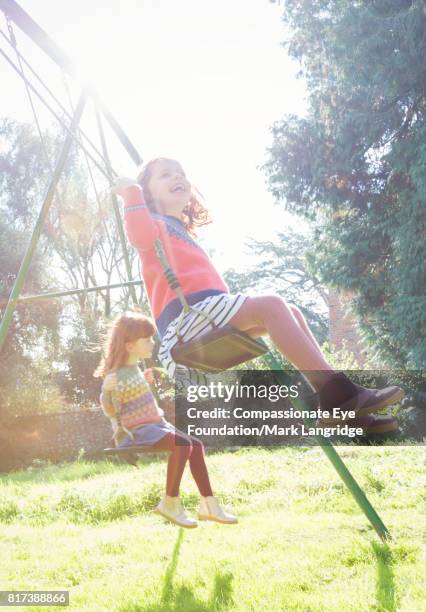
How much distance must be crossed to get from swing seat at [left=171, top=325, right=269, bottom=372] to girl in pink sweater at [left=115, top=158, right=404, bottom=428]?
0.28 ft

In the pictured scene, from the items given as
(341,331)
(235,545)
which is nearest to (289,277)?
(341,331)

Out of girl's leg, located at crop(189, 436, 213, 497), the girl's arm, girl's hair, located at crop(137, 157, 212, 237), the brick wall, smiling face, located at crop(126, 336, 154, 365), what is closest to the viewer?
the girl's arm

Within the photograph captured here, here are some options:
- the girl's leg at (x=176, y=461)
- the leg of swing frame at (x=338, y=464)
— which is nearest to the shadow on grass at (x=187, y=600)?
the girl's leg at (x=176, y=461)

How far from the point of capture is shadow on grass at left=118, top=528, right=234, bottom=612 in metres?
3.19

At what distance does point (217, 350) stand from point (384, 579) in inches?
71.7

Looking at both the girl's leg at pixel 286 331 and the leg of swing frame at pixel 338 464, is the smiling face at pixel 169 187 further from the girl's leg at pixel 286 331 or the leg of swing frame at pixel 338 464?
the leg of swing frame at pixel 338 464

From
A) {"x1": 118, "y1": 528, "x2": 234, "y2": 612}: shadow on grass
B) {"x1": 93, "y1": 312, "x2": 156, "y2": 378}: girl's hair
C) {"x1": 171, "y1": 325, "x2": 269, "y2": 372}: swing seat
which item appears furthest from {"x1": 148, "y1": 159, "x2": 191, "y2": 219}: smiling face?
{"x1": 118, "y1": 528, "x2": 234, "y2": 612}: shadow on grass

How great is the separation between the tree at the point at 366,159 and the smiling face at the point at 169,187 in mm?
9319

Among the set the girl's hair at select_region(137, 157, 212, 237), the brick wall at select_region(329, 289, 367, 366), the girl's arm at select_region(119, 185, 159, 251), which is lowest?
the girl's arm at select_region(119, 185, 159, 251)

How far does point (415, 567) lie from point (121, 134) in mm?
2860

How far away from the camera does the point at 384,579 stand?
11.0ft

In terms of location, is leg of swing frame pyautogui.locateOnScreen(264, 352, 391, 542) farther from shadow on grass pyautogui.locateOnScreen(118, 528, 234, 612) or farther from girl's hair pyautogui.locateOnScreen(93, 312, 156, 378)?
shadow on grass pyautogui.locateOnScreen(118, 528, 234, 612)

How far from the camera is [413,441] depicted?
10820mm

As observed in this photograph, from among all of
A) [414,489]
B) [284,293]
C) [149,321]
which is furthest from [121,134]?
[284,293]
